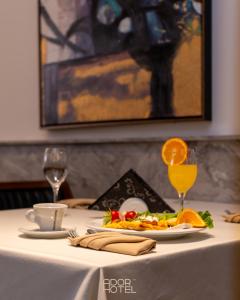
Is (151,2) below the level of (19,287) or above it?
above

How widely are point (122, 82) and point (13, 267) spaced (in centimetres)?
197

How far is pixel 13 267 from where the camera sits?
1.19 metres

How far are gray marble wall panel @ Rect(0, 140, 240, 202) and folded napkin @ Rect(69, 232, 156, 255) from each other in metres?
1.46

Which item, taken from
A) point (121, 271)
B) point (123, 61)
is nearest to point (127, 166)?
point (123, 61)

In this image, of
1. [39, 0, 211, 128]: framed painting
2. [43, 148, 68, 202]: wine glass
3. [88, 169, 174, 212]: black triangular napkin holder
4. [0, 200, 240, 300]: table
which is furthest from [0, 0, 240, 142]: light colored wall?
→ [0, 200, 240, 300]: table

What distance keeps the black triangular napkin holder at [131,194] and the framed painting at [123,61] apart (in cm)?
82

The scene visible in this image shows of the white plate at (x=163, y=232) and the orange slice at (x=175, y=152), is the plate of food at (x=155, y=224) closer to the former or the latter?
the white plate at (x=163, y=232)

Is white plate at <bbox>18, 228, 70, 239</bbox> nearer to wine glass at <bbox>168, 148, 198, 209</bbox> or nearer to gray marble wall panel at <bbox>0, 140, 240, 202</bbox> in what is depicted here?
wine glass at <bbox>168, 148, 198, 209</bbox>

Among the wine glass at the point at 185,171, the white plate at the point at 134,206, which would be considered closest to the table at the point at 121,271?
the white plate at the point at 134,206

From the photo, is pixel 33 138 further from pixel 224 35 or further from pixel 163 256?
pixel 163 256

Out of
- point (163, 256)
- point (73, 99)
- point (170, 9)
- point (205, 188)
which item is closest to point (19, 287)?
point (163, 256)

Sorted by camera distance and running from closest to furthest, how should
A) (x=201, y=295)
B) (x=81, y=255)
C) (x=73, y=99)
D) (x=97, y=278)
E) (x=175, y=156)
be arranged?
1. (x=97, y=278)
2. (x=81, y=255)
3. (x=201, y=295)
4. (x=175, y=156)
5. (x=73, y=99)

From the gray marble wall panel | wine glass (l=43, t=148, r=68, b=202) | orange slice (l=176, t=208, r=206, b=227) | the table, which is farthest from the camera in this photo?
the gray marble wall panel

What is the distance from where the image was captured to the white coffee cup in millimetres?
1360
